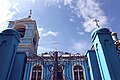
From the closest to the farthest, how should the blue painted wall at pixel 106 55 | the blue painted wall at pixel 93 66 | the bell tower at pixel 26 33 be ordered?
the blue painted wall at pixel 106 55
the blue painted wall at pixel 93 66
the bell tower at pixel 26 33

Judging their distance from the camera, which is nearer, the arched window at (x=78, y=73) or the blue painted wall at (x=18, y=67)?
the blue painted wall at (x=18, y=67)

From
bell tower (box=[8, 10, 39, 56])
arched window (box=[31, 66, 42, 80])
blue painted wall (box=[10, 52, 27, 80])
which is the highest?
bell tower (box=[8, 10, 39, 56])

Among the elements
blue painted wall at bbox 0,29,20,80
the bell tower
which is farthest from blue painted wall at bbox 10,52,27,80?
the bell tower

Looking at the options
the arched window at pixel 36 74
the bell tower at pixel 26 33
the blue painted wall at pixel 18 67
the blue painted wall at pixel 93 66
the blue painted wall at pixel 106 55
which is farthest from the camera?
the bell tower at pixel 26 33

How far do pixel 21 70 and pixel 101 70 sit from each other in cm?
309

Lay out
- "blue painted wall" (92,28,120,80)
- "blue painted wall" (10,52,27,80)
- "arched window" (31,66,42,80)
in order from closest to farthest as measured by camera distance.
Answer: "blue painted wall" (92,28,120,80) < "blue painted wall" (10,52,27,80) < "arched window" (31,66,42,80)

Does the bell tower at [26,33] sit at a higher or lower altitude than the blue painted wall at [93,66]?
higher

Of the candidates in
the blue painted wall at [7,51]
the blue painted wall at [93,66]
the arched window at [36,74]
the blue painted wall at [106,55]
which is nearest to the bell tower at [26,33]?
the arched window at [36,74]

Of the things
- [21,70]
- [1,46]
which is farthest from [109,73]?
[1,46]

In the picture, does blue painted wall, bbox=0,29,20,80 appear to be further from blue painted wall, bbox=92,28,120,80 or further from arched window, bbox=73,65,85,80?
arched window, bbox=73,65,85,80

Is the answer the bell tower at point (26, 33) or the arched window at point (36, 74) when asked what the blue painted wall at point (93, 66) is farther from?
the bell tower at point (26, 33)

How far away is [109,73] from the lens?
5426 mm

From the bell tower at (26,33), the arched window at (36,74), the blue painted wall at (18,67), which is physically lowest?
the blue painted wall at (18,67)

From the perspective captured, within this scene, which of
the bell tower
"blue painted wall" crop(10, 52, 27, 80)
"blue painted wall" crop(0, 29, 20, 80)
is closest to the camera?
"blue painted wall" crop(0, 29, 20, 80)
